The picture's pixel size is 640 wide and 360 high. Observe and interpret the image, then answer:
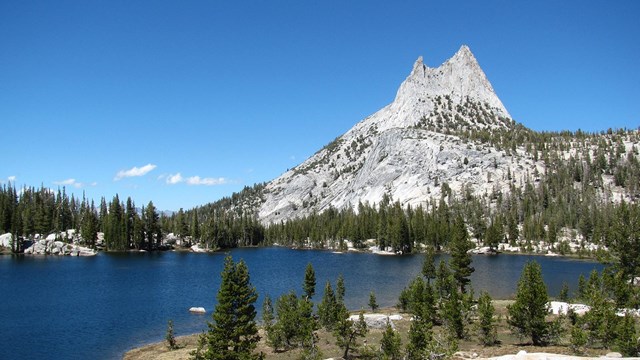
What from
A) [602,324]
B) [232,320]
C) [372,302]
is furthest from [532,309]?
[232,320]

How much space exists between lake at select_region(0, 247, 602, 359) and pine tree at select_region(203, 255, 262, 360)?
788 inches

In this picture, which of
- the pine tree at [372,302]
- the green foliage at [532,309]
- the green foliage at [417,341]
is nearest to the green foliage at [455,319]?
the green foliage at [532,309]

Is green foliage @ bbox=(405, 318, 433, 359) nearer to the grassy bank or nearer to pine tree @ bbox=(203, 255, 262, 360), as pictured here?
the grassy bank

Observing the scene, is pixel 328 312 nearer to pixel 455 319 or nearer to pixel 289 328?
pixel 289 328

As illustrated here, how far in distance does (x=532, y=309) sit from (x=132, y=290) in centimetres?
7991

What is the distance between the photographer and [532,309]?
1844 inches

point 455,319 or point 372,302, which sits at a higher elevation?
point 455,319

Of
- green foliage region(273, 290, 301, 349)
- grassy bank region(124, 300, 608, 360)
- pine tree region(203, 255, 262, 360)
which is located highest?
pine tree region(203, 255, 262, 360)

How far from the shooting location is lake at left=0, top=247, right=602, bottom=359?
5981cm

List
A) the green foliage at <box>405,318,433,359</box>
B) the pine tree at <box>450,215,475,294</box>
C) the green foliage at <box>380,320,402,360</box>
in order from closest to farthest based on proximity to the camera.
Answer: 1. the green foliage at <box>405,318,433,359</box>
2. the green foliage at <box>380,320,402,360</box>
3. the pine tree at <box>450,215,475,294</box>

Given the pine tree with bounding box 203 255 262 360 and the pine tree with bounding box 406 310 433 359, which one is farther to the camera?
the pine tree with bounding box 203 255 262 360

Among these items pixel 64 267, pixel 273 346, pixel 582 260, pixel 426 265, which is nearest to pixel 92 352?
pixel 273 346

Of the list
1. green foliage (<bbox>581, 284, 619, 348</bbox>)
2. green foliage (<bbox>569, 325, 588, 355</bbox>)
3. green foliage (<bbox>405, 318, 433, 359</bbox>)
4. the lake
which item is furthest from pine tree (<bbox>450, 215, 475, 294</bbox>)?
green foliage (<bbox>405, 318, 433, 359</bbox>)

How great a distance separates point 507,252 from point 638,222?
120 metres
